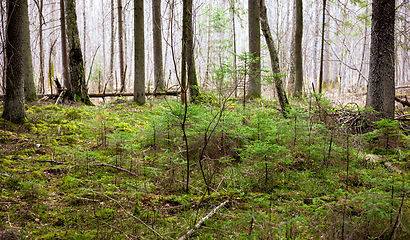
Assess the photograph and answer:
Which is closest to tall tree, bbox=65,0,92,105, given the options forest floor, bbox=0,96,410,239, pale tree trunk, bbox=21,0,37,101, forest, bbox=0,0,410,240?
pale tree trunk, bbox=21,0,37,101

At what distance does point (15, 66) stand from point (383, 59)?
9063 mm

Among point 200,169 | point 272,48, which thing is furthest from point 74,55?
point 200,169

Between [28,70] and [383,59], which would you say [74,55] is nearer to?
[28,70]

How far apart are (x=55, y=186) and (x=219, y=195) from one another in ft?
8.16

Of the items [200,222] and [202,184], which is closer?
[200,222]

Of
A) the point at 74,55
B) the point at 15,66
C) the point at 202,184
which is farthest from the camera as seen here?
the point at 74,55

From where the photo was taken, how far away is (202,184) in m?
3.85

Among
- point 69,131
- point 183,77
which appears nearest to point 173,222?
point 183,77

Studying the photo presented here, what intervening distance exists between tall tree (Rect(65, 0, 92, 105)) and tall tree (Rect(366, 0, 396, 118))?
10176 millimetres

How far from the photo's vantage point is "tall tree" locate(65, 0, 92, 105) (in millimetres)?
9273

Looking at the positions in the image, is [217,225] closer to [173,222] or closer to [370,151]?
[173,222]

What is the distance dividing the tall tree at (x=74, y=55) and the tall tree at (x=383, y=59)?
10.2m

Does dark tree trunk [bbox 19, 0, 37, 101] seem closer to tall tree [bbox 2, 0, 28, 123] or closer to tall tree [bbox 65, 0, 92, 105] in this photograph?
tall tree [bbox 65, 0, 92, 105]

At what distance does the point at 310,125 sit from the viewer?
4844mm
